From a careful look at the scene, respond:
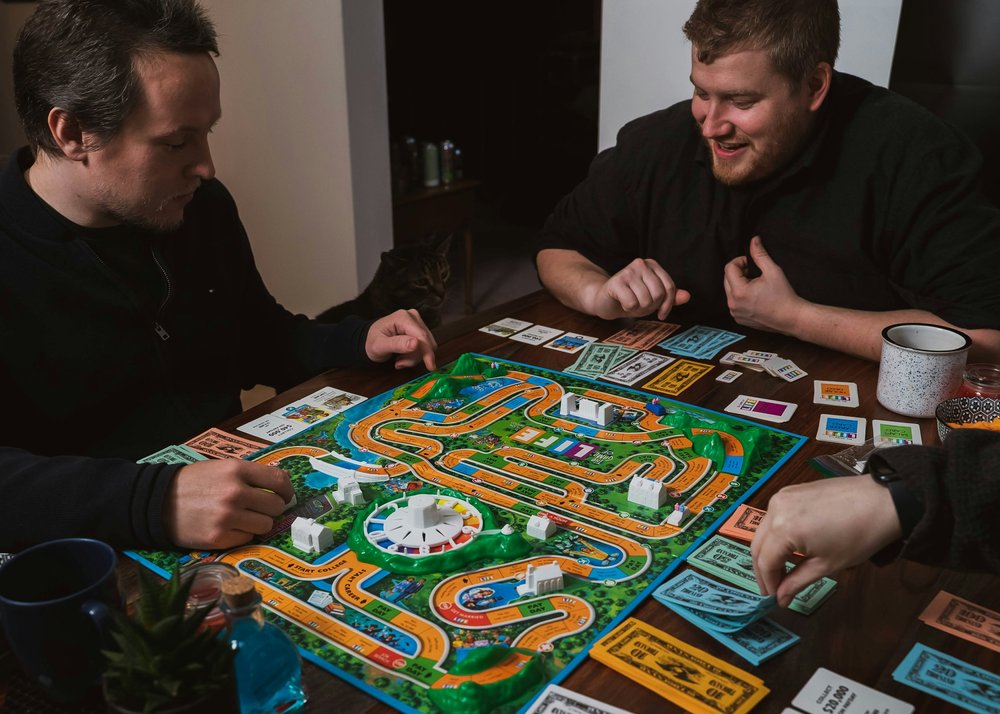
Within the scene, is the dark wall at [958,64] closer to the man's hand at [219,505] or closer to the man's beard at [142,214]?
the man's beard at [142,214]

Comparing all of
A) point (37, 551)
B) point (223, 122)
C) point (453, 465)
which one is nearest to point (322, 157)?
point (223, 122)

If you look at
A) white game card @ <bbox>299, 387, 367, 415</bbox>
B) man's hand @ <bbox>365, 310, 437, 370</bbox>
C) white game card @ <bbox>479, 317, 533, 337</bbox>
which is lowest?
white game card @ <bbox>299, 387, 367, 415</bbox>

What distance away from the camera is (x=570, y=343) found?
166 cm

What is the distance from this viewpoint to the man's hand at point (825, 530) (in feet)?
2.68

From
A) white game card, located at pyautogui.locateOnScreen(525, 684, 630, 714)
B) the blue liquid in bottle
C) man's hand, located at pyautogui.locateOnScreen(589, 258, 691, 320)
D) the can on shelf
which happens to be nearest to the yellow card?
man's hand, located at pyautogui.locateOnScreen(589, 258, 691, 320)

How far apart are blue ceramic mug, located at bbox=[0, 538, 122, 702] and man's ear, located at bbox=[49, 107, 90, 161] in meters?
0.83

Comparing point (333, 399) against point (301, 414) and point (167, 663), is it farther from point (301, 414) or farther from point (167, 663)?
point (167, 663)

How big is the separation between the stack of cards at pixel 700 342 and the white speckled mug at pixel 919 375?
1.10 feet

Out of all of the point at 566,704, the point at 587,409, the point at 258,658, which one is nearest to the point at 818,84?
the point at 587,409

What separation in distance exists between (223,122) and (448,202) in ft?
3.86

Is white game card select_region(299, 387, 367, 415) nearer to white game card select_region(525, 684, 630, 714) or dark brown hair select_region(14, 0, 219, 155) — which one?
dark brown hair select_region(14, 0, 219, 155)

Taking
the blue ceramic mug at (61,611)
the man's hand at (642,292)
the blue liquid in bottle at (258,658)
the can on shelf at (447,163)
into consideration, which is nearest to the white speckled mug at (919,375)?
the man's hand at (642,292)

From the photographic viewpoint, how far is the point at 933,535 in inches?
31.7

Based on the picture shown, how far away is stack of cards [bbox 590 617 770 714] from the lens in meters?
0.76
